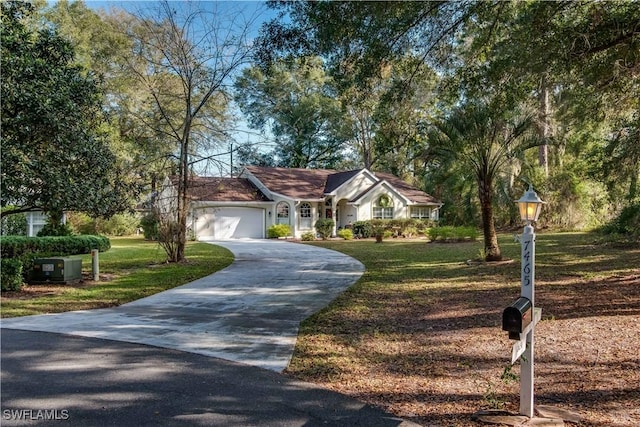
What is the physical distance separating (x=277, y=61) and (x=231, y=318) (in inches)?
199

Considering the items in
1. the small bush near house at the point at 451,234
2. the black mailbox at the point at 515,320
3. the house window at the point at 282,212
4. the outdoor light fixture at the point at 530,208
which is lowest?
the black mailbox at the point at 515,320

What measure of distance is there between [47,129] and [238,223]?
65.5 ft

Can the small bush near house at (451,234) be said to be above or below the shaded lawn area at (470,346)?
above

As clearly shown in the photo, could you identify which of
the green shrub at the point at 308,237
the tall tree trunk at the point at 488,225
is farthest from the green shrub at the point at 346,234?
the tall tree trunk at the point at 488,225

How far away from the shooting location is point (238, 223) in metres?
29.7

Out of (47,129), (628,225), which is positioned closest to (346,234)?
(628,225)

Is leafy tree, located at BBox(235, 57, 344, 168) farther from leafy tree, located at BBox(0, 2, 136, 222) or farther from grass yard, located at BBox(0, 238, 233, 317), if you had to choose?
leafy tree, located at BBox(0, 2, 136, 222)

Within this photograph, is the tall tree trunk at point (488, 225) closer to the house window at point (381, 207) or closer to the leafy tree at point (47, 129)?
the leafy tree at point (47, 129)

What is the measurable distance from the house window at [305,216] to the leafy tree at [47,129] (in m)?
19.3

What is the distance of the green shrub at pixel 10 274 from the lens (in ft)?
33.1

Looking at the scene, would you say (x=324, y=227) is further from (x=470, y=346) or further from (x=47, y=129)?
(x=470, y=346)

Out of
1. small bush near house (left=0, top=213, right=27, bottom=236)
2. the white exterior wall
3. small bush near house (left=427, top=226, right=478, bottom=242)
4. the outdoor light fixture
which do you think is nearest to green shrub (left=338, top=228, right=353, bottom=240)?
the white exterior wall

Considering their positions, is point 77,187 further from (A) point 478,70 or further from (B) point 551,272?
(B) point 551,272

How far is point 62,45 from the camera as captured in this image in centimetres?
1067
